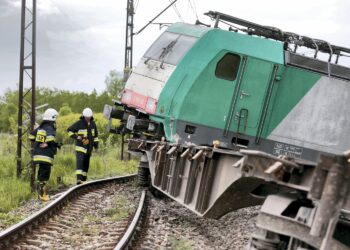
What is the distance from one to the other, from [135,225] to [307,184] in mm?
4083

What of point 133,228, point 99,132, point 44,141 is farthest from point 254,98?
point 99,132

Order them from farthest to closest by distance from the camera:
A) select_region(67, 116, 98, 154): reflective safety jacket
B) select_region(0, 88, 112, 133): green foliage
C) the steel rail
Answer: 1. select_region(0, 88, 112, 133): green foliage
2. select_region(67, 116, 98, 154): reflective safety jacket
3. the steel rail

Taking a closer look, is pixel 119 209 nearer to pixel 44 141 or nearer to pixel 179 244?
pixel 44 141

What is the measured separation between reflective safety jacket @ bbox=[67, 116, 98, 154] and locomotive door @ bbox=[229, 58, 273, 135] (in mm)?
3803

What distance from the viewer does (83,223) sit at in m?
7.92

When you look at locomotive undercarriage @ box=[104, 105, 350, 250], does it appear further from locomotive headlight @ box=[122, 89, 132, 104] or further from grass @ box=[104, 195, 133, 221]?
locomotive headlight @ box=[122, 89, 132, 104]

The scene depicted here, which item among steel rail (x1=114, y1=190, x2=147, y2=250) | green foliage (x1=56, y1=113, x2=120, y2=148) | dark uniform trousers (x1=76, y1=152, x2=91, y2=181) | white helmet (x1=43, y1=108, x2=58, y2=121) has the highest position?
white helmet (x1=43, y1=108, x2=58, y2=121)

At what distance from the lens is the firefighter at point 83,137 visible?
11695 mm

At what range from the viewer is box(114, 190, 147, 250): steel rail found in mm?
6199

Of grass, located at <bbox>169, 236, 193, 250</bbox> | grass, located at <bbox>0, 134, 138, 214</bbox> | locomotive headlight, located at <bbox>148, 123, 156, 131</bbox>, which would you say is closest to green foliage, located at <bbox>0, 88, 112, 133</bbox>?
grass, located at <bbox>0, 134, 138, 214</bbox>

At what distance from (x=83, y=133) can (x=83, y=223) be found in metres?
4.11

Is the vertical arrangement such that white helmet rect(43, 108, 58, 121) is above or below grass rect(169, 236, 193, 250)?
above

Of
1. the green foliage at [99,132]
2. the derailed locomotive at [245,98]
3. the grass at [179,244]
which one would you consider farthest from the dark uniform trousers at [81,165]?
the green foliage at [99,132]

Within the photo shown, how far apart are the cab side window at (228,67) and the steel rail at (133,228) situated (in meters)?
2.70
